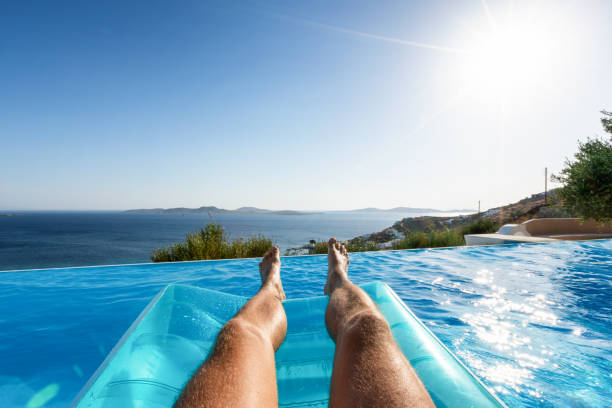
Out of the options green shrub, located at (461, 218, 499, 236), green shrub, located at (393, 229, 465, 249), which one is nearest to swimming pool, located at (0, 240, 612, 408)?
green shrub, located at (393, 229, 465, 249)

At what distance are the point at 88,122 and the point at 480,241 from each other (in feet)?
64.6

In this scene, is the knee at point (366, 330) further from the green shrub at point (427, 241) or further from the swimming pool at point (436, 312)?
the green shrub at point (427, 241)

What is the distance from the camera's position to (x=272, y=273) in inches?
90.7

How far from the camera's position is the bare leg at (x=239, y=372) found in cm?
65

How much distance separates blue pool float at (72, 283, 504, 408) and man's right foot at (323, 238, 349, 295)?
0.67ft

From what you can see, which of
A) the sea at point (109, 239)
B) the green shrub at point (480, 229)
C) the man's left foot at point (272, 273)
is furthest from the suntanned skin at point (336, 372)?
the green shrub at point (480, 229)

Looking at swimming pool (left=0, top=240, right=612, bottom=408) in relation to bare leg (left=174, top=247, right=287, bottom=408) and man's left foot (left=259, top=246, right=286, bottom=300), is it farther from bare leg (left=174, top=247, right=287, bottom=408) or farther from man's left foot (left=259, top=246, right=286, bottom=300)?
bare leg (left=174, top=247, right=287, bottom=408)

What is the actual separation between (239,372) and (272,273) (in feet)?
5.10

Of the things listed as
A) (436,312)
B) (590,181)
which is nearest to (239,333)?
(436,312)

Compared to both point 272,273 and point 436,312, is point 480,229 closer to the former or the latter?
point 436,312

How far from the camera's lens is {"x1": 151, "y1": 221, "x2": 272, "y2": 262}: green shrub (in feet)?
18.3

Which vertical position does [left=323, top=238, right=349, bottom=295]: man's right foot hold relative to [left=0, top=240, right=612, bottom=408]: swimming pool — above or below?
above

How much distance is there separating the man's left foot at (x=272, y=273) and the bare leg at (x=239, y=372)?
802 mm

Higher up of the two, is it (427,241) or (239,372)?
(239,372)
